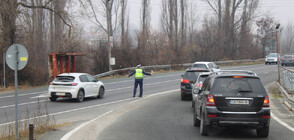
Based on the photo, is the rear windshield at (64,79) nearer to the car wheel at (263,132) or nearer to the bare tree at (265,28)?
the car wheel at (263,132)

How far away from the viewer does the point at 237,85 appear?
9156 millimetres

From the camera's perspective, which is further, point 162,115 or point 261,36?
point 261,36

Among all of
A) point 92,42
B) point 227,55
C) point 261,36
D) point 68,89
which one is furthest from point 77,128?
point 261,36

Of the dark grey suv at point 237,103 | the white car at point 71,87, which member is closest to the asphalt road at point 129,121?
the white car at point 71,87

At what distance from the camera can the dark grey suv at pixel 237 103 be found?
29.3ft

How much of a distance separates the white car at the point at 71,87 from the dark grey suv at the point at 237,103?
1104 centimetres

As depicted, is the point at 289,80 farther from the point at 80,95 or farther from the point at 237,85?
the point at 237,85

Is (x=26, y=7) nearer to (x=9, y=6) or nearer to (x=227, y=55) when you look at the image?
(x=9, y=6)

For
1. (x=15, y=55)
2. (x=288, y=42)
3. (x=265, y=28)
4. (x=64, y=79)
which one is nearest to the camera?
(x=15, y=55)

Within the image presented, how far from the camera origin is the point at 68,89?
62.2 ft

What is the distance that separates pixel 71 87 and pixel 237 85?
11.6 meters

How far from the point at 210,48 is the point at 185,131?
165 feet

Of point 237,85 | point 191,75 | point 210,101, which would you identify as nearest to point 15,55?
point 210,101

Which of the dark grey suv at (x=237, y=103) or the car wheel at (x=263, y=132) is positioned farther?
the car wheel at (x=263, y=132)
